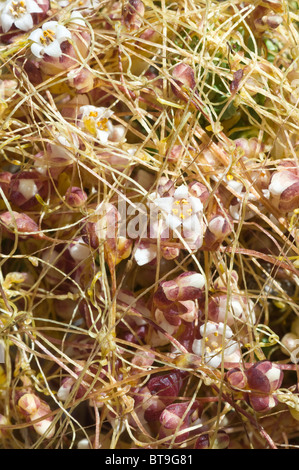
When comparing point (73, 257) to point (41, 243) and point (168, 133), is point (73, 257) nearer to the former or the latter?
point (41, 243)

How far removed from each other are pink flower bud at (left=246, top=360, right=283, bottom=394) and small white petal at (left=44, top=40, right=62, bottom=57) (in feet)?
1.80

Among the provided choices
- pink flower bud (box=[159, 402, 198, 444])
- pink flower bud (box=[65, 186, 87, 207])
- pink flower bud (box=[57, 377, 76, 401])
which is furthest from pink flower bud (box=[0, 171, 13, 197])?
pink flower bud (box=[159, 402, 198, 444])

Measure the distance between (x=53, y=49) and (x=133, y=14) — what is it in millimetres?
141

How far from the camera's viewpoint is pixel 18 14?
3.02 feet

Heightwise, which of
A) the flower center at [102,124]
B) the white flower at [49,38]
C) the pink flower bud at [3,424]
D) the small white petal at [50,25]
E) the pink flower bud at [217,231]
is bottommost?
the pink flower bud at [3,424]

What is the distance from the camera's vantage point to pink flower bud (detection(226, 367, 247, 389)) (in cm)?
83

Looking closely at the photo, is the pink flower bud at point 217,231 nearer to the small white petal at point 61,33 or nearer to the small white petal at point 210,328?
the small white petal at point 210,328

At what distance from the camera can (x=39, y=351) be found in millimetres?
936

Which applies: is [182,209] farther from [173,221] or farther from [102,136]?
[102,136]

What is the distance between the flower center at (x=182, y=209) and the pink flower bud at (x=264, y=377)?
0.79 ft

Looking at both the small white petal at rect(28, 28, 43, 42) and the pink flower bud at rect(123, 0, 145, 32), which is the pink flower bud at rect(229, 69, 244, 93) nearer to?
the pink flower bud at rect(123, 0, 145, 32)

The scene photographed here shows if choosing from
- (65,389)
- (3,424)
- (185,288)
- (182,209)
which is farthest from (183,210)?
(3,424)

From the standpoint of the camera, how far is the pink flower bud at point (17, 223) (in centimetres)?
88

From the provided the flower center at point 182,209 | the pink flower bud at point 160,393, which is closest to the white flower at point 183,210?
the flower center at point 182,209
